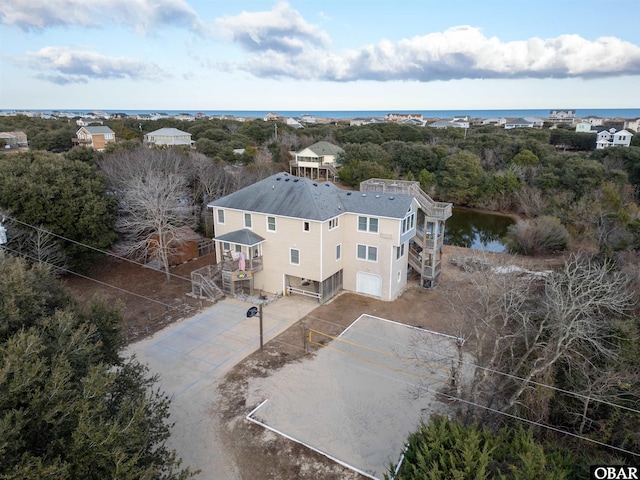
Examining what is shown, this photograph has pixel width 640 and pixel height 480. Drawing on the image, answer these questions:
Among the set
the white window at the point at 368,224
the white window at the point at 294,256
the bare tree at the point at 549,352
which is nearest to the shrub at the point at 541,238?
the white window at the point at 368,224

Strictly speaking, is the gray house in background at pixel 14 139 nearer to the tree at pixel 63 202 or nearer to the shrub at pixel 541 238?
the tree at pixel 63 202

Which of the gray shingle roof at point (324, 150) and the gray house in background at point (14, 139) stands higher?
the gray house in background at point (14, 139)

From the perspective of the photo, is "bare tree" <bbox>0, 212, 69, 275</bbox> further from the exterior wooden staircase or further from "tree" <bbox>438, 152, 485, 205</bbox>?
"tree" <bbox>438, 152, 485, 205</bbox>

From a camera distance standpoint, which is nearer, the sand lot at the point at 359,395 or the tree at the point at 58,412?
the tree at the point at 58,412

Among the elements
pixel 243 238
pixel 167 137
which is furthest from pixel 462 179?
pixel 167 137

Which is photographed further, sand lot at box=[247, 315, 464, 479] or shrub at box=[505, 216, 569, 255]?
shrub at box=[505, 216, 569, 255]

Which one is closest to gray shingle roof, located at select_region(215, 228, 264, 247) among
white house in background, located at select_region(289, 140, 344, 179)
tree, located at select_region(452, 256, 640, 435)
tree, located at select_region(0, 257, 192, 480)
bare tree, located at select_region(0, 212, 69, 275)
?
bare tree, located at select_region(0, 212, 69, 275)

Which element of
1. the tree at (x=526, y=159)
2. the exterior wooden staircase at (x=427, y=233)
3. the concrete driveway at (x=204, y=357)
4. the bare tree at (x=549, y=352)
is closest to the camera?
the bare tree at (x=549, y=352)
